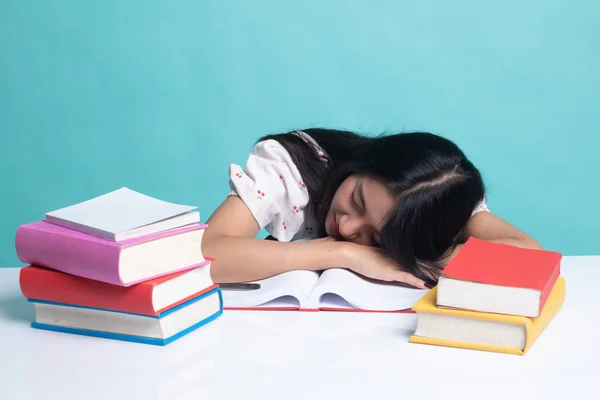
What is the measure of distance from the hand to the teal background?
206cm

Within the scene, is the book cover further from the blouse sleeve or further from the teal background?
the teal background

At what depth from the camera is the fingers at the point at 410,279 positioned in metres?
1.36

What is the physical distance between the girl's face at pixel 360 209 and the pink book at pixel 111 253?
1.64 feet

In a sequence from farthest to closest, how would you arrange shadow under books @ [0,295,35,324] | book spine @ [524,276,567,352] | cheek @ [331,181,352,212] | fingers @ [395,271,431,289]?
1. cheek @ [331,181,352,212]
2. fingers @ [395,271,431,289]
3. shadow under books @ [0,295,35,324]
4. book spine @ [524,276,567,352]

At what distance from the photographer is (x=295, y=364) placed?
984 millimetres

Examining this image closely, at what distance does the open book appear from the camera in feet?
4.08

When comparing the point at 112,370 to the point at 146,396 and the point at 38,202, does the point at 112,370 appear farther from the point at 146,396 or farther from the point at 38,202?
the point at 38,202

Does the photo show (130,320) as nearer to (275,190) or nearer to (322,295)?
(322,295)

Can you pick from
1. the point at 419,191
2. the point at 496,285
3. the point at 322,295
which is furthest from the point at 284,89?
the point at 496,285

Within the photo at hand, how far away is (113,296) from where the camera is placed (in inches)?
42.3

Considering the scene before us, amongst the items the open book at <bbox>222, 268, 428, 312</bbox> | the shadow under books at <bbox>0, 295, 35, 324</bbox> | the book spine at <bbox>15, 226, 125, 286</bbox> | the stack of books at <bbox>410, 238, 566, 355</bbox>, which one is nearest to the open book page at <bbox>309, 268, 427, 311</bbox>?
the open book at <bbox>222, 268, 428, 312</bbox>

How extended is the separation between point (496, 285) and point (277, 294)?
15.1 inches

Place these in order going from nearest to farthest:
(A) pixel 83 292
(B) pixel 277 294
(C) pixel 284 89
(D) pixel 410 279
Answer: (A) pixel 83 292
(B) pixel 277 294
(D) pixel 410 279
(C) pixel 284 89

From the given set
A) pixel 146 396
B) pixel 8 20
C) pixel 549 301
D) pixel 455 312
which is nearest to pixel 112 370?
pixel 146 396
